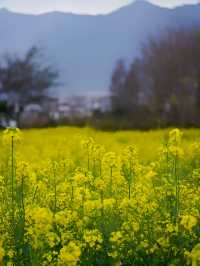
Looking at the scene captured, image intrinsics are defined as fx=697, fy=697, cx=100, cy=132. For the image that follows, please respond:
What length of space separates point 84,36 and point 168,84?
101 m

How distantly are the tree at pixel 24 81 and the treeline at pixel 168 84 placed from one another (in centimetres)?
644

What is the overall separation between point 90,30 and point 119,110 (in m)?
96.3

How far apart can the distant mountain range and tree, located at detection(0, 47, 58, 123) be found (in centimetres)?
4576

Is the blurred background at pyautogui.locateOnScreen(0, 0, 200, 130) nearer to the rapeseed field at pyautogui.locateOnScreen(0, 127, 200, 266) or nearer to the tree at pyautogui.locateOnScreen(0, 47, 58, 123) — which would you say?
the tree at pyautogui.locateOnScreen(0, 47, 58, 123)

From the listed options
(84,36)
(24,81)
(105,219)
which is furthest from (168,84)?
(84,36)

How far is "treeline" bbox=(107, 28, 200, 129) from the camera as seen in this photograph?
28.3 meters

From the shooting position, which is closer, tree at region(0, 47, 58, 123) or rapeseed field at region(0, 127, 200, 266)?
rapeseed field at region(0, 127, 200, 266)

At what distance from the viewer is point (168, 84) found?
31.3 metres

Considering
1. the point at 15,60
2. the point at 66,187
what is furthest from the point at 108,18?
the point at 66,187

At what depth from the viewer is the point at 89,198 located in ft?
15.5

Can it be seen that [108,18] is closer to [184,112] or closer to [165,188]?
[184,112]

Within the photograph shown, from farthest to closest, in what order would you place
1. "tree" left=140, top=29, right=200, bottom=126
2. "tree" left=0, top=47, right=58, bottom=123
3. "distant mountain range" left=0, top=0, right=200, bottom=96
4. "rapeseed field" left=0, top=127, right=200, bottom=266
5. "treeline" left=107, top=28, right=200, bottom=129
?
"distant mountain range" left=0, top=0, right=200, bottom=96 → "tree" left=0, top=47, right=58, bottom=123 → "tree" left=140, top=29, right=200, bottom=126 → "treeline" left=107, top=28, right=200, bottom=129 → "rapeseed field" left=0, top=127, right=200, bottom=266

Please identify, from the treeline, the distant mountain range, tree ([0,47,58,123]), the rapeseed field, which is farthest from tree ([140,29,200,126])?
the distant mountain range

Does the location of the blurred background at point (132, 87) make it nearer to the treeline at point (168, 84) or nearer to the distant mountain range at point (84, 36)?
the treeline at point (168, 84)
